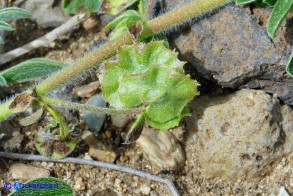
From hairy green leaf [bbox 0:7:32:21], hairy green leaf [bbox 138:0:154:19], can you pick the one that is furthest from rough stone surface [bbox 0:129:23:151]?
hairy green leaf [bbox 138:0:154:19]

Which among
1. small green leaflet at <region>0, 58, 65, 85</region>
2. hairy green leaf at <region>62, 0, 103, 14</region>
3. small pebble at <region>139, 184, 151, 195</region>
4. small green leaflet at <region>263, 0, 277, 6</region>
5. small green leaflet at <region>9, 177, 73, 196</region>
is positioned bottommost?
small pebble at <region>139, 184, 151, 195</region>

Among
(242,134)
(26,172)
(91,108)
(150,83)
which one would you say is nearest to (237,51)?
(242,134)

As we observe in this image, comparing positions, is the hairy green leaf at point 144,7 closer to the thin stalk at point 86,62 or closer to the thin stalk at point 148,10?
the thin stalk at point 148,10

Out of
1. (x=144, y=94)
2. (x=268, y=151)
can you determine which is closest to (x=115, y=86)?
(x=144, y=94)

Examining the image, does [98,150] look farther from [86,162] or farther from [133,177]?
[133,177]

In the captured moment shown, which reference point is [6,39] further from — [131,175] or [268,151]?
[268,151]

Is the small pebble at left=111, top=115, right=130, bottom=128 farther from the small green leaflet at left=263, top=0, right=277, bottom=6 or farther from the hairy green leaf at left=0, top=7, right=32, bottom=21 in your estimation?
the small green leaflet at left=263, top=0, right=277, bottom=6

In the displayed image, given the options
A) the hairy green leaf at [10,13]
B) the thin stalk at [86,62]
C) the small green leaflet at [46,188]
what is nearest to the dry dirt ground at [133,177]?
the small green leaflet at [46,188]
